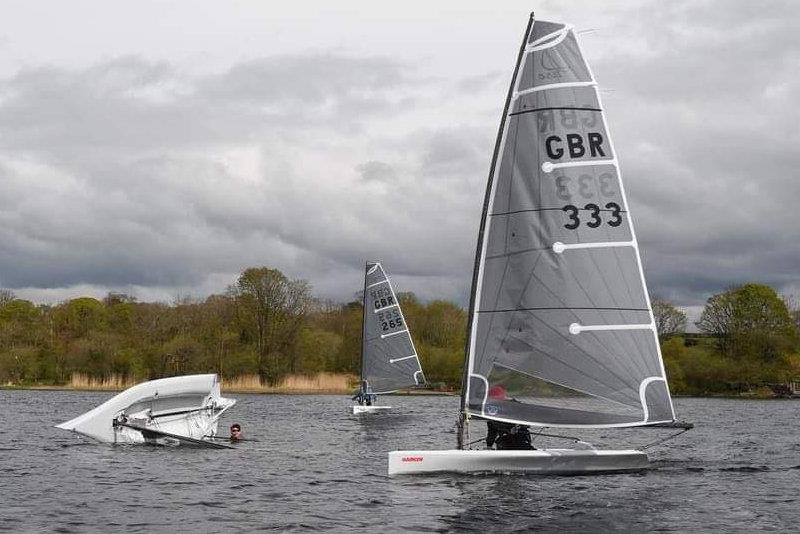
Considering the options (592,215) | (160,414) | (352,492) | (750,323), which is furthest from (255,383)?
(592,215)

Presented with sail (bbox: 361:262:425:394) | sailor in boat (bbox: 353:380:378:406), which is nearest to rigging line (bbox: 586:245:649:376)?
sail (bbox: 361:262:425:394)

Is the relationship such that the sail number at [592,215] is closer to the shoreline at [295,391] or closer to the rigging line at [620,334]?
the rigging line at [620,334]

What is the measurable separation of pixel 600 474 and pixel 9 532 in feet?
41.2

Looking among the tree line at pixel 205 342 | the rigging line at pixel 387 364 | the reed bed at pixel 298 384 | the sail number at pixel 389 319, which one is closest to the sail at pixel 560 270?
the sail number at pixel 389 319

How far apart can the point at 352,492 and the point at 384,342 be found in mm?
32077

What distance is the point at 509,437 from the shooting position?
73.4 feet

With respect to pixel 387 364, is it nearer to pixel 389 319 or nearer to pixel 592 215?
pixel 389 319

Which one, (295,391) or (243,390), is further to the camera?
(243,390)

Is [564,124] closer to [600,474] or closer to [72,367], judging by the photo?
[600,474]

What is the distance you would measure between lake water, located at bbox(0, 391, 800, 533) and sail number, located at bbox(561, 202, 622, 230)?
5810 mm

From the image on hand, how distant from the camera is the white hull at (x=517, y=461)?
21.2m

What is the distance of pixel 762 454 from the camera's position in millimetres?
33688

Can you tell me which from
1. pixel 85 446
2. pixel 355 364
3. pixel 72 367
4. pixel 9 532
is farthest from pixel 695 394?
pixel 9 532

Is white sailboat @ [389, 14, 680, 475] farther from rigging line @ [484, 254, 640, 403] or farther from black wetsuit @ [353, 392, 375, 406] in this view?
black wetsuit @ [353, 392, 375, 406]
